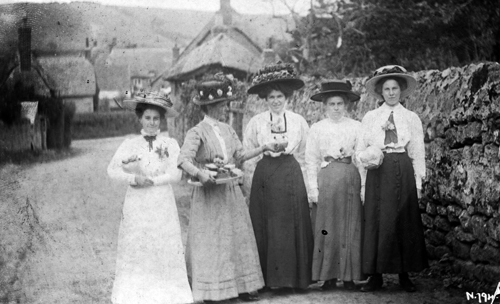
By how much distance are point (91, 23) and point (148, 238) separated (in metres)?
2.36

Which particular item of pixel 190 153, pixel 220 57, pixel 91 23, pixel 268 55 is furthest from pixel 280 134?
pixel 268 55

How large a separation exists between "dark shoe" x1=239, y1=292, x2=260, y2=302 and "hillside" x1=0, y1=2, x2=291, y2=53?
9.38ft

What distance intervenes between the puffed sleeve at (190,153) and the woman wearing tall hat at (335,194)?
116cm

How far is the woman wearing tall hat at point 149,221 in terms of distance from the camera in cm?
527

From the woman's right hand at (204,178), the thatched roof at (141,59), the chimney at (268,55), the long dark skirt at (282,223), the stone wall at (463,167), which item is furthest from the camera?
the chimney at (268,55)

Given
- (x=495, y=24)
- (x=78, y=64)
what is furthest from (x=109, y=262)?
(x=495, y=24)

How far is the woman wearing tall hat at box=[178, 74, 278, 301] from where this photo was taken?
5.36 m

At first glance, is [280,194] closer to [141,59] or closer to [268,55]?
[141,59]

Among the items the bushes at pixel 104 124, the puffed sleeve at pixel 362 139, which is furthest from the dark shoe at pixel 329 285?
the bushes at pixel 104 124

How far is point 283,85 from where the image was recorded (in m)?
5.90

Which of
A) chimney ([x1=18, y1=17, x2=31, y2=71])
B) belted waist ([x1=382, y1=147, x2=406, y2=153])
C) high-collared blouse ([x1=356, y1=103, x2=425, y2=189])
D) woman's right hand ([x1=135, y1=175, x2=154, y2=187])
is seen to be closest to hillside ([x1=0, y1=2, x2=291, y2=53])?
chimney ([x1=18, y1=17, x2=31, y2=71])

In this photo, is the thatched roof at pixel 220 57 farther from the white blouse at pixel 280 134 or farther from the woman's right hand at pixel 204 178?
the woman's right hand at pixel 204 178

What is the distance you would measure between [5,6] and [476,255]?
5.17 meters

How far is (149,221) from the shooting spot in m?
5.31
